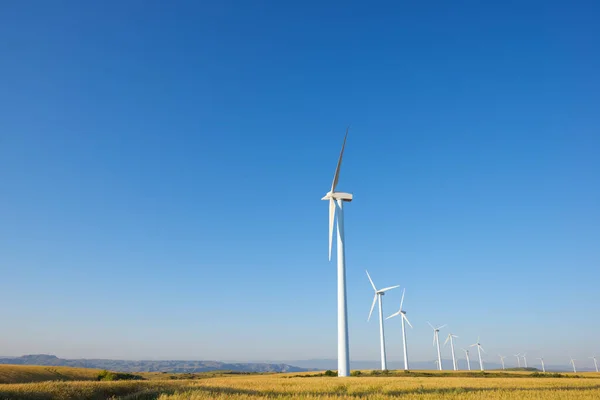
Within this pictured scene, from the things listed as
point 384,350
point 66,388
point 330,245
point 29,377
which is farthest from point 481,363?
point 66,388

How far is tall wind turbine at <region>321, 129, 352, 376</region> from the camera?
5784 cm

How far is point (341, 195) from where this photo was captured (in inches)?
2852

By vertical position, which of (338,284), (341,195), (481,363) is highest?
(341,195)

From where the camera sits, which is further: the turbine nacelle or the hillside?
the turbine nacelle

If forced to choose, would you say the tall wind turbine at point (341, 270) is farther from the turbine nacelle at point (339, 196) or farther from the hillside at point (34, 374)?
the hillside at point (34, 374)

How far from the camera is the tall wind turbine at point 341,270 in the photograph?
5784 centimetres

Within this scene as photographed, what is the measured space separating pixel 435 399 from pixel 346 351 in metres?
36.3

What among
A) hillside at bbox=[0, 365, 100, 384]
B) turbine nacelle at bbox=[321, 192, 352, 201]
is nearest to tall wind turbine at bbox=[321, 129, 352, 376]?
turbine nacelle at bbox=[321, 192, 352, 201]

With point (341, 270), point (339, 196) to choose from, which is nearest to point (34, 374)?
point (341, 270)

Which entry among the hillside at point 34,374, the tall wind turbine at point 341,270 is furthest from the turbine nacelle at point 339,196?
the hillside at point 34,374

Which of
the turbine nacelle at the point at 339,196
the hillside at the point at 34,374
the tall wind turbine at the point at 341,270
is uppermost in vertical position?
the turbine nacelle at the point at 339,196

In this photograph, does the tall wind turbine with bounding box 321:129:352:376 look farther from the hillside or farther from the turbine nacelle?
the hillside

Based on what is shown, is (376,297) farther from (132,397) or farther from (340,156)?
A: (132,397)

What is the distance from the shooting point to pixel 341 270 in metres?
62.2
